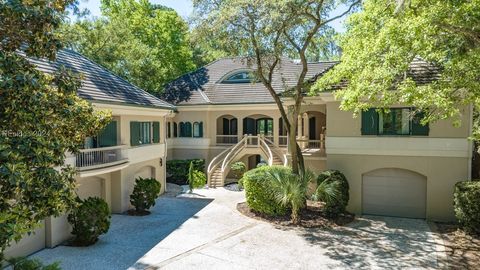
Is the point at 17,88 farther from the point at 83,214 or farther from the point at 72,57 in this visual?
the point at 72,57

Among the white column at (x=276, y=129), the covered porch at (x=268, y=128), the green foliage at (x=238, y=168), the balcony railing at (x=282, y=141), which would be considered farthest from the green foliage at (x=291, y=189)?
the balcony railing at (x=282, y=141)

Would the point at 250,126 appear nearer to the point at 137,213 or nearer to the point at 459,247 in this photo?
the point at 137,213

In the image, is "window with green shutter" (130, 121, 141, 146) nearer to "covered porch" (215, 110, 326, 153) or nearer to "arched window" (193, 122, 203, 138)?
"arched window" (193, 122, 203, 138)

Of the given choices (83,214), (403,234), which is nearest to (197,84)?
(83,214)

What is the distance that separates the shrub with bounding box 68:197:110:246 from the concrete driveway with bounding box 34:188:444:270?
0.39m

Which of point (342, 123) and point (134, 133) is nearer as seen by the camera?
point (342, 123)

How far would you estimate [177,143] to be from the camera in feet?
96.2

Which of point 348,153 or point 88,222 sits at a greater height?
point 348,153

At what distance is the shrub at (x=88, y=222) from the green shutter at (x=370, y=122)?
13.0 meters

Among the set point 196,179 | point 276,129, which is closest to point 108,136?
point 196,179

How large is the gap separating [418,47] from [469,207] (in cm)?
767

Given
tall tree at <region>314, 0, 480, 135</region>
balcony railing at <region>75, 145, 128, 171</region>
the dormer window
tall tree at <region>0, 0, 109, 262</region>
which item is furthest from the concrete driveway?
the dormer window

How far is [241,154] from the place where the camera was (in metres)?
26.6

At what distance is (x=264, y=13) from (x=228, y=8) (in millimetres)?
1682
